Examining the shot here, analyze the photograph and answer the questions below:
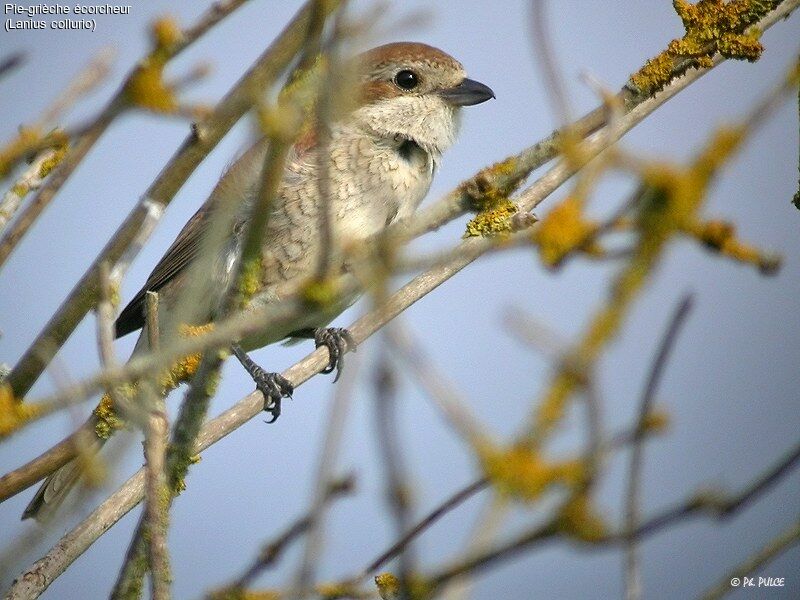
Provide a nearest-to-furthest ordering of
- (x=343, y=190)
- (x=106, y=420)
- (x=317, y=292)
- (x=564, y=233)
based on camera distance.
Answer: (x=564, y=233) → (x=317, y=292) → (x=106, y=420) → (x=343, y=190)

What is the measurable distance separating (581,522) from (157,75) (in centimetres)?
116

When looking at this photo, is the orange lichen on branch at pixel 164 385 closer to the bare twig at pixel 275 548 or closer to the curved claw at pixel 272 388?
the bare twig at pixel 275 548

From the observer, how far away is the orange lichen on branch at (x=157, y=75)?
1.73m

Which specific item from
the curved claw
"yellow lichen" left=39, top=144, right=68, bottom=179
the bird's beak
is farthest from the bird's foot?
"yellow lichen" left=39, top=144, right=68, bottom=179

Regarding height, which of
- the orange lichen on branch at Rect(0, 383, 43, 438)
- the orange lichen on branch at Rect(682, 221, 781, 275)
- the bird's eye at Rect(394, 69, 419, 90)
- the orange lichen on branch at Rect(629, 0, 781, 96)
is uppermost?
the bird's eye at Rect(394, 69, 419, 90)

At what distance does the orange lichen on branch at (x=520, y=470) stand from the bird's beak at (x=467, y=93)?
3737 millimetres

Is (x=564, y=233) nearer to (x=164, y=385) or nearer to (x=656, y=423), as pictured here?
(x=656, y=423)

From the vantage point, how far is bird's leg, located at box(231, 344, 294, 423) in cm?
431

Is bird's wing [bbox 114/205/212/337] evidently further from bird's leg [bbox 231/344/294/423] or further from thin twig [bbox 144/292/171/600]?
thin twig [bbox 144/292/171/600]

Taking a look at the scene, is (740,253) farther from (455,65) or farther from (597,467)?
(455,65)

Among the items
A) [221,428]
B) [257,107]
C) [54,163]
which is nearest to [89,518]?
[221,428]

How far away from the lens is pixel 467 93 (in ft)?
15.6

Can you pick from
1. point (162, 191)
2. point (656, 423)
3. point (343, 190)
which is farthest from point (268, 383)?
point (656, 423)

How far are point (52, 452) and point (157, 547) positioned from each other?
0.51 metres
